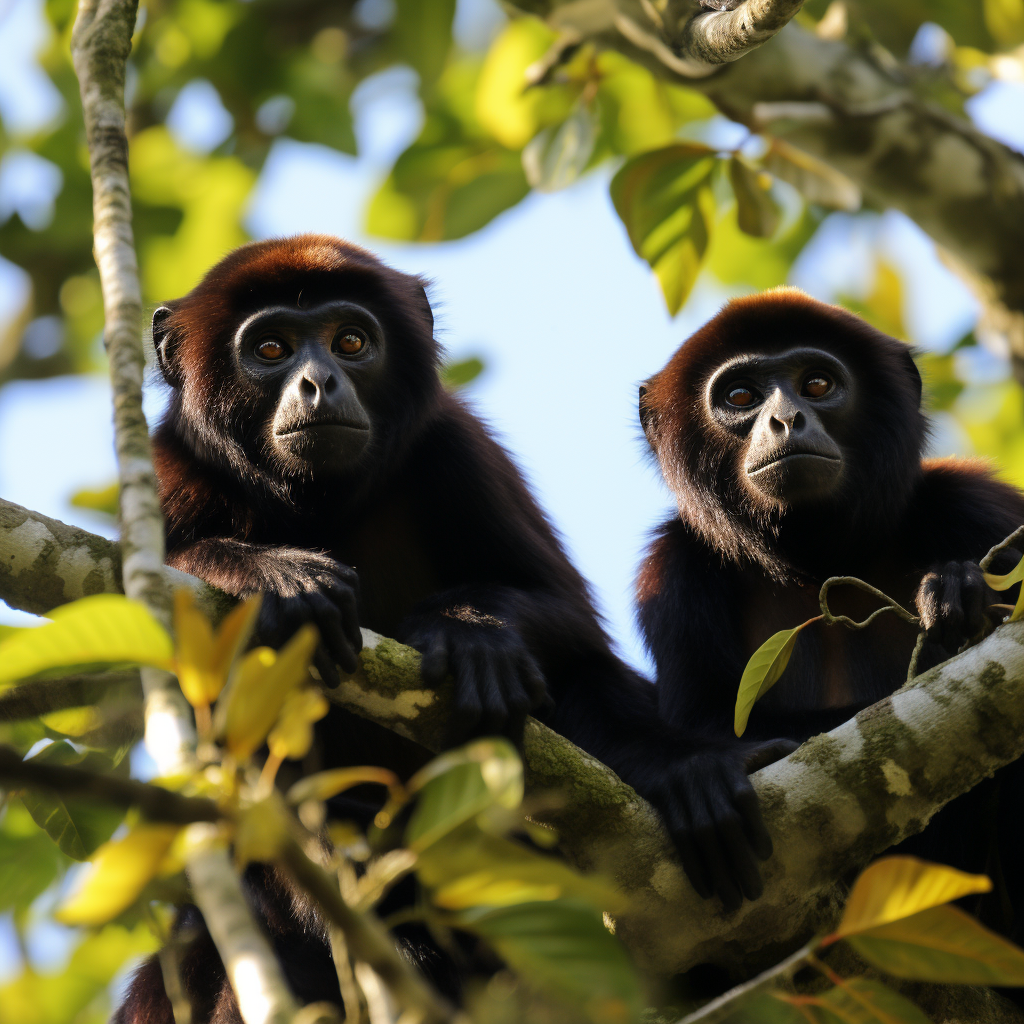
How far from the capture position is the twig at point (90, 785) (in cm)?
120

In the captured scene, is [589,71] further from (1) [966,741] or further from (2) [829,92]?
(1) [966,741]

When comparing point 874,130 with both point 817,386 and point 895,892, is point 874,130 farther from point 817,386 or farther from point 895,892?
point 895,892

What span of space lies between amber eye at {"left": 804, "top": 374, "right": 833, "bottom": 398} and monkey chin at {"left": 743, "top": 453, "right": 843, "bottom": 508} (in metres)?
0.44

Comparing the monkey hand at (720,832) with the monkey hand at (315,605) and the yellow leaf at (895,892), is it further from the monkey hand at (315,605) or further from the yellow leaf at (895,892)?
the yellow leaf at (895,892)

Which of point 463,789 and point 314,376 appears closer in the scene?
point 463,789

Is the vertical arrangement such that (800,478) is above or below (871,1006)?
above

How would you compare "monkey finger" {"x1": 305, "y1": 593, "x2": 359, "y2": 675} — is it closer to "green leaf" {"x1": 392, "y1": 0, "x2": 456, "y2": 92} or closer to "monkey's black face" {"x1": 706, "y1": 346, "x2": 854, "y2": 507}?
"monkey's black face" {"x1": 706, "y1": 346, "x2": 854, "y2": 507}

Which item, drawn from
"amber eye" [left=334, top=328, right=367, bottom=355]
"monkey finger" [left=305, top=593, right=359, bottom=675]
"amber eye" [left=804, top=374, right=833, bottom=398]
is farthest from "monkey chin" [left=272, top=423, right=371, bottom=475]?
"amber eye" [left=804, top=374, right=833, bottom=398]

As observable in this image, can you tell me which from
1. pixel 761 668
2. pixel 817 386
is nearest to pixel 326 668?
pixel 761 668

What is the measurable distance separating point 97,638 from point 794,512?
347 centimetres

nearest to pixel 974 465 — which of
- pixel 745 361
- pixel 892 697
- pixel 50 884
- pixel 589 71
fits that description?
pixel 745 361

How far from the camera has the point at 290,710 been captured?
1580 mm

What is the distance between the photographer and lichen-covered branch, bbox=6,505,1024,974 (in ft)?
10.2

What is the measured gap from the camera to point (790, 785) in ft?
10.7
